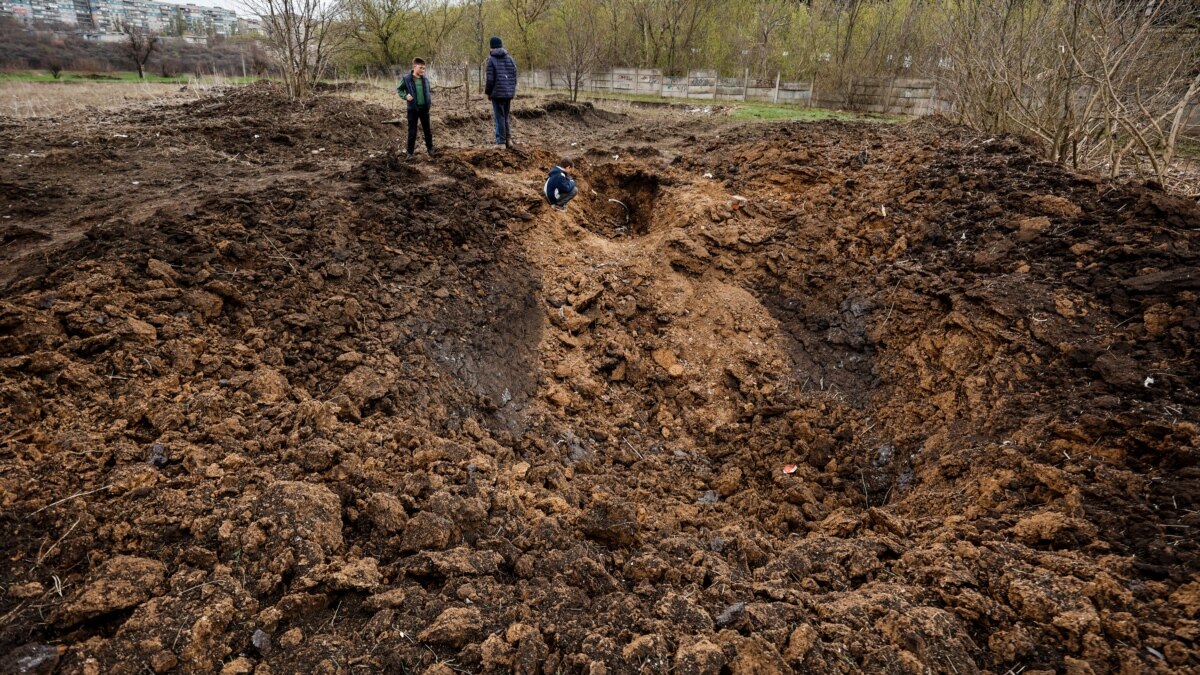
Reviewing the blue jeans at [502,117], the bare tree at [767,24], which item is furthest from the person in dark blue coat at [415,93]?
the bare tree at [767,24]

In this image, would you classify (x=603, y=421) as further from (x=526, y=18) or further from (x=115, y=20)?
(x=115, y=20)

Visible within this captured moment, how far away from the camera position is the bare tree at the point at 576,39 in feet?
66.1

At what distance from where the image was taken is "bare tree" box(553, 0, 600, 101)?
66.1ft

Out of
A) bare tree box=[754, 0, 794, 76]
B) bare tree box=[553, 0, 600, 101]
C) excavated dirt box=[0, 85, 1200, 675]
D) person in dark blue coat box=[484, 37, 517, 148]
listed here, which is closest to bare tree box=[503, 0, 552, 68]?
Result: bare tree box=[553, 0, 600, 101]

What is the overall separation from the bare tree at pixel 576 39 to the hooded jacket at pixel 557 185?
1314 cm

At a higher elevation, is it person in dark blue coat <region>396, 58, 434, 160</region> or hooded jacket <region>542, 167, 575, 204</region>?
person in dark blue coat <region>396, 58, 434, 160</region>

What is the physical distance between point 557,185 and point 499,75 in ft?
10.6

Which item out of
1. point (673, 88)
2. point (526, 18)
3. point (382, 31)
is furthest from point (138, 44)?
point (673, 88)

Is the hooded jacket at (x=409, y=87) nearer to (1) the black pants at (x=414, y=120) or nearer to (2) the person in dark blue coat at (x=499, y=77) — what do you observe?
(1) the black pants at (x=414, y=120)

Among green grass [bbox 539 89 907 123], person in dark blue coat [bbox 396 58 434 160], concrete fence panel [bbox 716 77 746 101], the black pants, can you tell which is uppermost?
concrete fence panel [bbox 716 77 746 101]

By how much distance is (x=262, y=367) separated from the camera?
3.64m

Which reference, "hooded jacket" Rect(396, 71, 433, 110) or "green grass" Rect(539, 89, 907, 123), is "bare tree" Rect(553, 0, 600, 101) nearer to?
"green grass" Rect(539, 89, 907, 123)

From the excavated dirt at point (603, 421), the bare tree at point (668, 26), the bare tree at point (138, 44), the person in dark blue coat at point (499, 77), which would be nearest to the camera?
the excavated dirt at point (603, 421)

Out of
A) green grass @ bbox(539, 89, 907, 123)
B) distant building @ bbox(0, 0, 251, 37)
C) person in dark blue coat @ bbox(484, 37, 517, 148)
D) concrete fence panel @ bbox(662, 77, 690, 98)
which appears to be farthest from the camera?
distant building @ bbox(0, 0, 251, 37)
